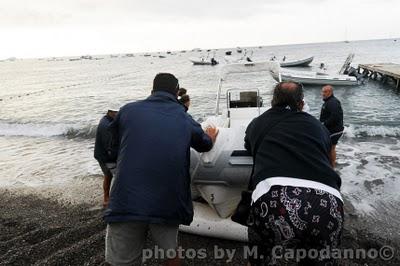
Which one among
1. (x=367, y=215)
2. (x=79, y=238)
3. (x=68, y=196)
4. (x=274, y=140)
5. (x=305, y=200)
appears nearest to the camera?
(x=305, y=200)

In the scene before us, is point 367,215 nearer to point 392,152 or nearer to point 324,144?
point 324,144

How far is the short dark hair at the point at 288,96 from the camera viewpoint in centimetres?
245

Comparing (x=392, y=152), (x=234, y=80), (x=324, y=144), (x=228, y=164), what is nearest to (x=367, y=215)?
(x=228, y=164)

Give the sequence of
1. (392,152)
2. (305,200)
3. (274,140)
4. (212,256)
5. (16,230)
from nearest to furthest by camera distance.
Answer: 1. (305,200)
2. (274,140)
3. (212,256)
4. (16,230)
5. (392,152)

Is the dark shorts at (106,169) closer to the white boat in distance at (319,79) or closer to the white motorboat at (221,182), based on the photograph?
the white motorboat at (221,182)

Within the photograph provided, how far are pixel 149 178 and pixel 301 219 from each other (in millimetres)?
972

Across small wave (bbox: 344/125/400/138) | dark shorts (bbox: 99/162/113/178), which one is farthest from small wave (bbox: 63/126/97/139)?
A: small wave (bbox: 344/125/400/138)

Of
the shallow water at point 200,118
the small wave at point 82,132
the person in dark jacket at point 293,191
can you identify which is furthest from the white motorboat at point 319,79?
the person in dark jacket at point 293,191

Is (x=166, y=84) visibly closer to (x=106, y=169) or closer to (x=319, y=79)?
(x=106, y=169)

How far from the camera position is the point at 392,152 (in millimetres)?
9297

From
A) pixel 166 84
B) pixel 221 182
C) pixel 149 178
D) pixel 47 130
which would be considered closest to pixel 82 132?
pixel 47 130

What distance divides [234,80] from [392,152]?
23.7 metres

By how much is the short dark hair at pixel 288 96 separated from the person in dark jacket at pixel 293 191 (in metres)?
0.07

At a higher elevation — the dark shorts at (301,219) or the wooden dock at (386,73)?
the dark shorts at (301,219)
